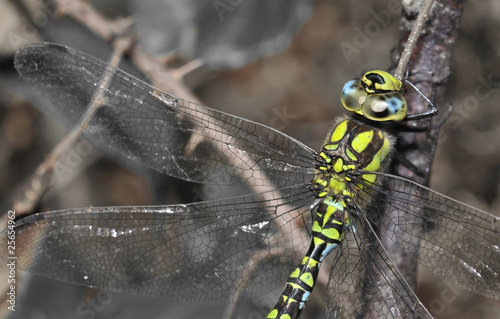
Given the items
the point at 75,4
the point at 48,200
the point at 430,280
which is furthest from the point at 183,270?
the point at 430,280

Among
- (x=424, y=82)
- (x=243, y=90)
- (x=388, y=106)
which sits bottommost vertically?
(x=388, y=106)

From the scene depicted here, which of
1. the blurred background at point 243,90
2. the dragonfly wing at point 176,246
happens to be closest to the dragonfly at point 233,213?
the dragonfly wing at point 176,246

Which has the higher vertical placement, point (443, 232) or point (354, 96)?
point (354, 96)

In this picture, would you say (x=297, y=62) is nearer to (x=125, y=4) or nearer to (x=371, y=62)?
(x=371, y=62)

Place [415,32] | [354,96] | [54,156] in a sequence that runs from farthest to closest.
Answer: [54,156], [354,96], [415,32]

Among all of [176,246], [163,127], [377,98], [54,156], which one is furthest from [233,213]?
[54,156]

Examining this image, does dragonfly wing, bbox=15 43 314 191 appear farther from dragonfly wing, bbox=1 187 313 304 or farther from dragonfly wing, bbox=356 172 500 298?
dragonfly wing, bbox=356 172 500 298

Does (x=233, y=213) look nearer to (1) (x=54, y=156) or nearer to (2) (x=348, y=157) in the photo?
(2) (x=348, y=157)

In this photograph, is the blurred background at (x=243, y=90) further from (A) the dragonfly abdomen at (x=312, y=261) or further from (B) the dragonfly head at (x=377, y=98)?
(B) the dragonfly head at (x=377, y=98)
